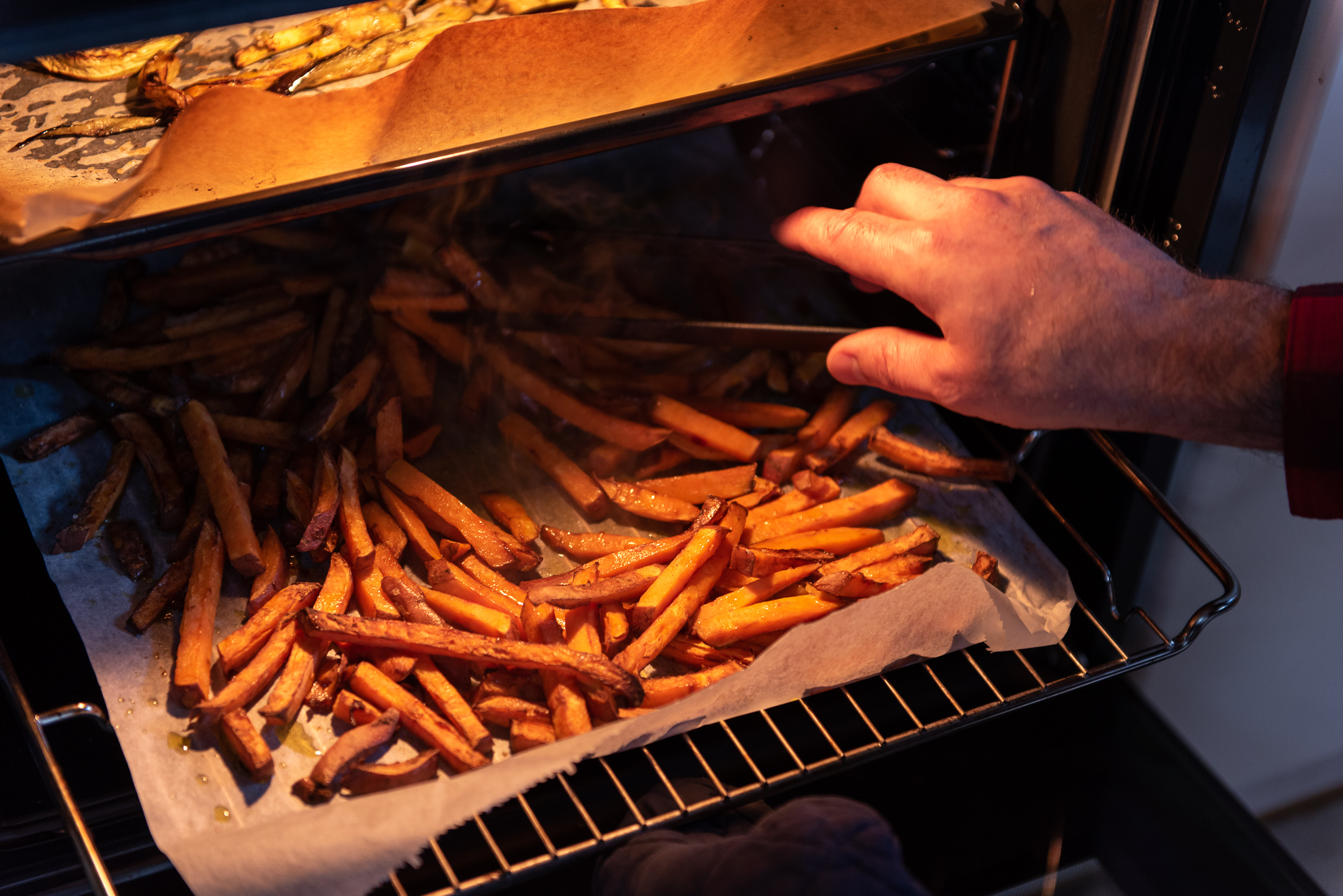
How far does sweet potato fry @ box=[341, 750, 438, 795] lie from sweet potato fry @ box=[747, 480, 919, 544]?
40.3 inches

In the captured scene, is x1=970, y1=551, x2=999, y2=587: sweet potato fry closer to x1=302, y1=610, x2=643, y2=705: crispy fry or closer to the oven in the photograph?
the oven

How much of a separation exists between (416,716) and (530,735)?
0.83 ft

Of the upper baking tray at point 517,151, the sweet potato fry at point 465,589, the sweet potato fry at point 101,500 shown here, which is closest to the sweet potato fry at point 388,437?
the sweet potato fry at point 465,589

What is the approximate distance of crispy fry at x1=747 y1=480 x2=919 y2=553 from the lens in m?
2.55

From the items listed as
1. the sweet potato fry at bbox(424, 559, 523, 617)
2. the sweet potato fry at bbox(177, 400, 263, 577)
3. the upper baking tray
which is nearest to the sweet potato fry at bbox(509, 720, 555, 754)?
the sweet potato fry at bbox(424, 559, 523, 617)

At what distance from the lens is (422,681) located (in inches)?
83.3

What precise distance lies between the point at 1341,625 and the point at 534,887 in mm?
2555

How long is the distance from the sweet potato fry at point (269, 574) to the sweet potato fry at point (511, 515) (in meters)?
0.55

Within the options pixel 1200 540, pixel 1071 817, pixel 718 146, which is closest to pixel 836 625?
pixel 1200 540

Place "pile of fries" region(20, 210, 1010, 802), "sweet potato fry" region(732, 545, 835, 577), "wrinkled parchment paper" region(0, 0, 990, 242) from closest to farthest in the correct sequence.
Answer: "wrinkled parchment paper" region(0, 0, 990, 242), "pile of fries" region(20, 210, 1010, 802), "sweet potato fry" region(732, 545, 835, 577)

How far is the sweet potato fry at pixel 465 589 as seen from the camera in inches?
90.5

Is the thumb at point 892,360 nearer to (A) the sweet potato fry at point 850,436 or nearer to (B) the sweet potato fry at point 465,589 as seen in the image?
(A) the sweet potato fry at point 850,436

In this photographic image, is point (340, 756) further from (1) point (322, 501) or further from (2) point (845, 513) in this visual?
(2) point (845, 513)

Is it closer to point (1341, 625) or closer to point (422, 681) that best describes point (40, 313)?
point (422, 681)
